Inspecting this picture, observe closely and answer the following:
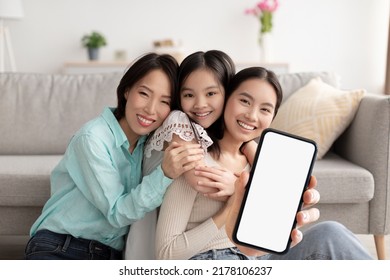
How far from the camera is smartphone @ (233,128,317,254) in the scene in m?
0.98

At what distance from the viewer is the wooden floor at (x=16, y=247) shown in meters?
2.49

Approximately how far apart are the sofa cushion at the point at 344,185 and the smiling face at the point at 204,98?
1.10 metres

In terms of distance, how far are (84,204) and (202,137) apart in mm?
400

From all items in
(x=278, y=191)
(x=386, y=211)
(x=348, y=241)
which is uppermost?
(x=278, y=191)

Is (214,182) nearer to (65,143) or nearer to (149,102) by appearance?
(149,102)

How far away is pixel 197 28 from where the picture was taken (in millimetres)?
5676

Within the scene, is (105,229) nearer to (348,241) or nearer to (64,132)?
(348,241)

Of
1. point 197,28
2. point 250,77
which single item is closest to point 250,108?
point 250,77

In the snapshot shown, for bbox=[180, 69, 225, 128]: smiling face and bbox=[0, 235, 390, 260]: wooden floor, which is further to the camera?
bbox=[0, 235, 390, 260]: wooden floor

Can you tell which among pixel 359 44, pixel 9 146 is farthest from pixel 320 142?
pixel 359 44

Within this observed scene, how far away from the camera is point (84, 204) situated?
1429 mm

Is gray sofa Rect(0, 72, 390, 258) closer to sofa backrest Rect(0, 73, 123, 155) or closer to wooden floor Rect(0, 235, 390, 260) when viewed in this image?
sofa backrest Rect(0, 73, 123, 155)

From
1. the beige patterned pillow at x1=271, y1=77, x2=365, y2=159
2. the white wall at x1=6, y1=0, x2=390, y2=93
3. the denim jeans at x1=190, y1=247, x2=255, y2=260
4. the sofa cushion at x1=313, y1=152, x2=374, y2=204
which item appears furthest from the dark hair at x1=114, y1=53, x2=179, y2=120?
the white wall at x1=6, y1=0, x2=390, y2=93

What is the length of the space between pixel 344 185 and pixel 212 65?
1217mm
